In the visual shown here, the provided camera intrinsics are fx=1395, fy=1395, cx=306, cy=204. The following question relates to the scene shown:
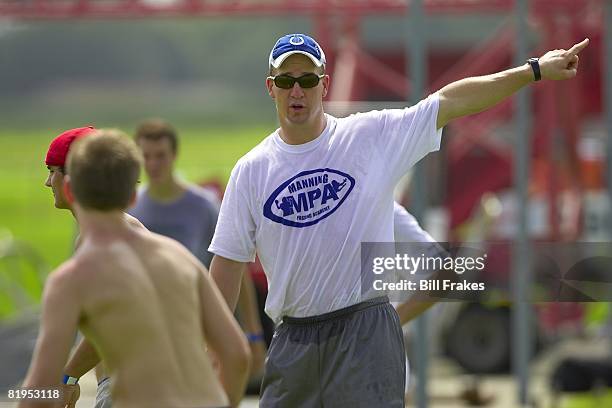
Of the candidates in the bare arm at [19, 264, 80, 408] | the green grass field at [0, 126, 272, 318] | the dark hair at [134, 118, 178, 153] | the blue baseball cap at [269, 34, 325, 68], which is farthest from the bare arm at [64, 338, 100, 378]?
the green grass field at [0, 126, 272, 318]

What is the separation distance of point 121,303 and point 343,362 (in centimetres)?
151

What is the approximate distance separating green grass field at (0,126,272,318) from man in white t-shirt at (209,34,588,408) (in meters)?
19.1

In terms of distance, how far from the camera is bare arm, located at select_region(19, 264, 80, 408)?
392 centimetres

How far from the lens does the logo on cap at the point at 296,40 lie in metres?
5.48

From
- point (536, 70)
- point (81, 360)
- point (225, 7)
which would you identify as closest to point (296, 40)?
point (536, 70)

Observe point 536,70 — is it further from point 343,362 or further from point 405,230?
point 343,362

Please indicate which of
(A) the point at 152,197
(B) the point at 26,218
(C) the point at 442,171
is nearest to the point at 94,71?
(B) the point at 26,218

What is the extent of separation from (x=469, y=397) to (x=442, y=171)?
5081 millimetres

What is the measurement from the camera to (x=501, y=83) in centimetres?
532

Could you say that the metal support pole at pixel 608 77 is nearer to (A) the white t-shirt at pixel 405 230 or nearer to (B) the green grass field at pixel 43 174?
(A) the white t-shirt at pixel 405 230

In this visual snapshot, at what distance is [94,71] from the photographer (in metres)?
81.4

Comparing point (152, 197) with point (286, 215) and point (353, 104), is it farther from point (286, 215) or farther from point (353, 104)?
point (353, 104)

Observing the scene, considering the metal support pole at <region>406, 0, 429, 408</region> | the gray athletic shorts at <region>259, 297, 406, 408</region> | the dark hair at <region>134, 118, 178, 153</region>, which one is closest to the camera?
the gray athletic shorts at <region>259, 297, 406, 408</region>

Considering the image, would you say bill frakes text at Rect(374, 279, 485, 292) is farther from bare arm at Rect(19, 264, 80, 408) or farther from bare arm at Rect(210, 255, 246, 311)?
bare arm at Rect(19, 264, 80, 408)
